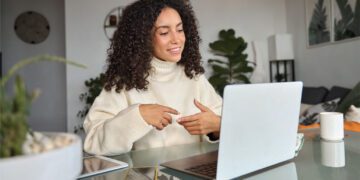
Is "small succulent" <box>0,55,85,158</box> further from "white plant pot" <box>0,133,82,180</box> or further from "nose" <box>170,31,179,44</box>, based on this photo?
"nose" <box>170,31,179,44</box>

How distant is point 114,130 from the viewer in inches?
34.1

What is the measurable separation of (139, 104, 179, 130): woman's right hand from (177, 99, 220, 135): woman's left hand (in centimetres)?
4

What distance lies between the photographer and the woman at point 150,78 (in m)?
0.91

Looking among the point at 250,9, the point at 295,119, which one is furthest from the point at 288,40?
the point at 295,119

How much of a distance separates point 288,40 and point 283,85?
127 inches

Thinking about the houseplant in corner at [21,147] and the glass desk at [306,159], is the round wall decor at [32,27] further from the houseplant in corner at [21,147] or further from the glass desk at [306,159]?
the houseplant in corner at [21,147]

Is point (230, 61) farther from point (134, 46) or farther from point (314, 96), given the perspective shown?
point (134, 46)

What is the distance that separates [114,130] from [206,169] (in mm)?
319

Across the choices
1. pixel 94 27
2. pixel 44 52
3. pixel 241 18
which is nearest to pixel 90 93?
pixel 94 27

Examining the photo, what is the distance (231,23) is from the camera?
12.8ft

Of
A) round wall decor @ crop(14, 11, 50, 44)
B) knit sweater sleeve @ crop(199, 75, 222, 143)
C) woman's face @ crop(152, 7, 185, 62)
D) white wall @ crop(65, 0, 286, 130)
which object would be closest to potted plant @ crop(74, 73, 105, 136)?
white wall @ crop(65, 0, 286, 130)

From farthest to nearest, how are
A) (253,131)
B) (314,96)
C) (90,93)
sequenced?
1. (90,93)
2. (314,96)
3. (253,131)

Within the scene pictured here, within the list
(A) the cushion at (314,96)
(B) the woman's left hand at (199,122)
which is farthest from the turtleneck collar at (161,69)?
(A) the cushion at (314,96)

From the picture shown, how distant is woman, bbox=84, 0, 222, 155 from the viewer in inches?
35.8
